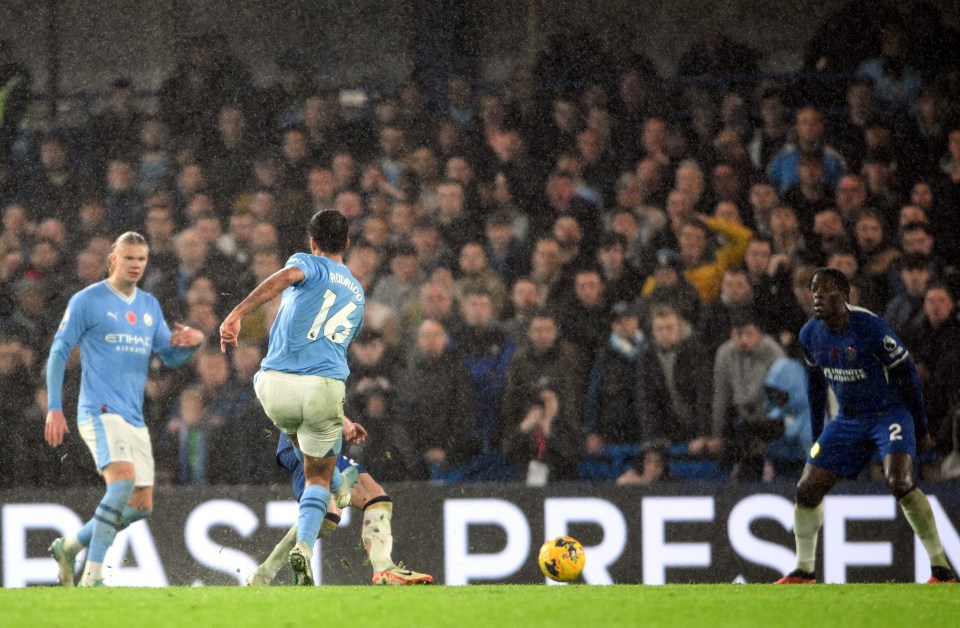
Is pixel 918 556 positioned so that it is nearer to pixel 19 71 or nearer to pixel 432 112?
pixel 432 112

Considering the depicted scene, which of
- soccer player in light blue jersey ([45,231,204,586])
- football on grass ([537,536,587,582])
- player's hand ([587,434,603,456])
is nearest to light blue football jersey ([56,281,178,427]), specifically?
soccer player in light blue jersey ([45,231,204,586])

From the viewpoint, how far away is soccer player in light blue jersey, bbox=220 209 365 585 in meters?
6.20

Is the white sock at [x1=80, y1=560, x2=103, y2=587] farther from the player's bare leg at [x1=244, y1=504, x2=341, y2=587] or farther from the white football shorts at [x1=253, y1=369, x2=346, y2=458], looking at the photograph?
the white football shorts at [x1=253, y1=369, x2=346, y2=458]

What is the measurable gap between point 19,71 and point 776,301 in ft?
19.6

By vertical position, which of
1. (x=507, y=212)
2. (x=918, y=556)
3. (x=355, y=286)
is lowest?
(x=918, y=556)

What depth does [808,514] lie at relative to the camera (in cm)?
690

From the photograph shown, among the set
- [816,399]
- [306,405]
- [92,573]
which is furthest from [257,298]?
[816,399]

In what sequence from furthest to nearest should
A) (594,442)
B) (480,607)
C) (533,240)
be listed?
(533,240), (594,442), (480,607)

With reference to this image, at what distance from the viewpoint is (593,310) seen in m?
8.90

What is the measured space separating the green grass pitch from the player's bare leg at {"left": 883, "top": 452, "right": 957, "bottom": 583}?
2.09 feet

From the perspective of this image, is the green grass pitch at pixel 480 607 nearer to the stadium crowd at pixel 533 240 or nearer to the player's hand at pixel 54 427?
the player's hand at pixel 54 427

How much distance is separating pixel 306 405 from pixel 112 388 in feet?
4.82

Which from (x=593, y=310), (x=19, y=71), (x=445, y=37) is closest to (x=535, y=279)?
(x=593, y=310)

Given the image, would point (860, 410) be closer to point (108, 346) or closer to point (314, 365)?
point (314, 365)
